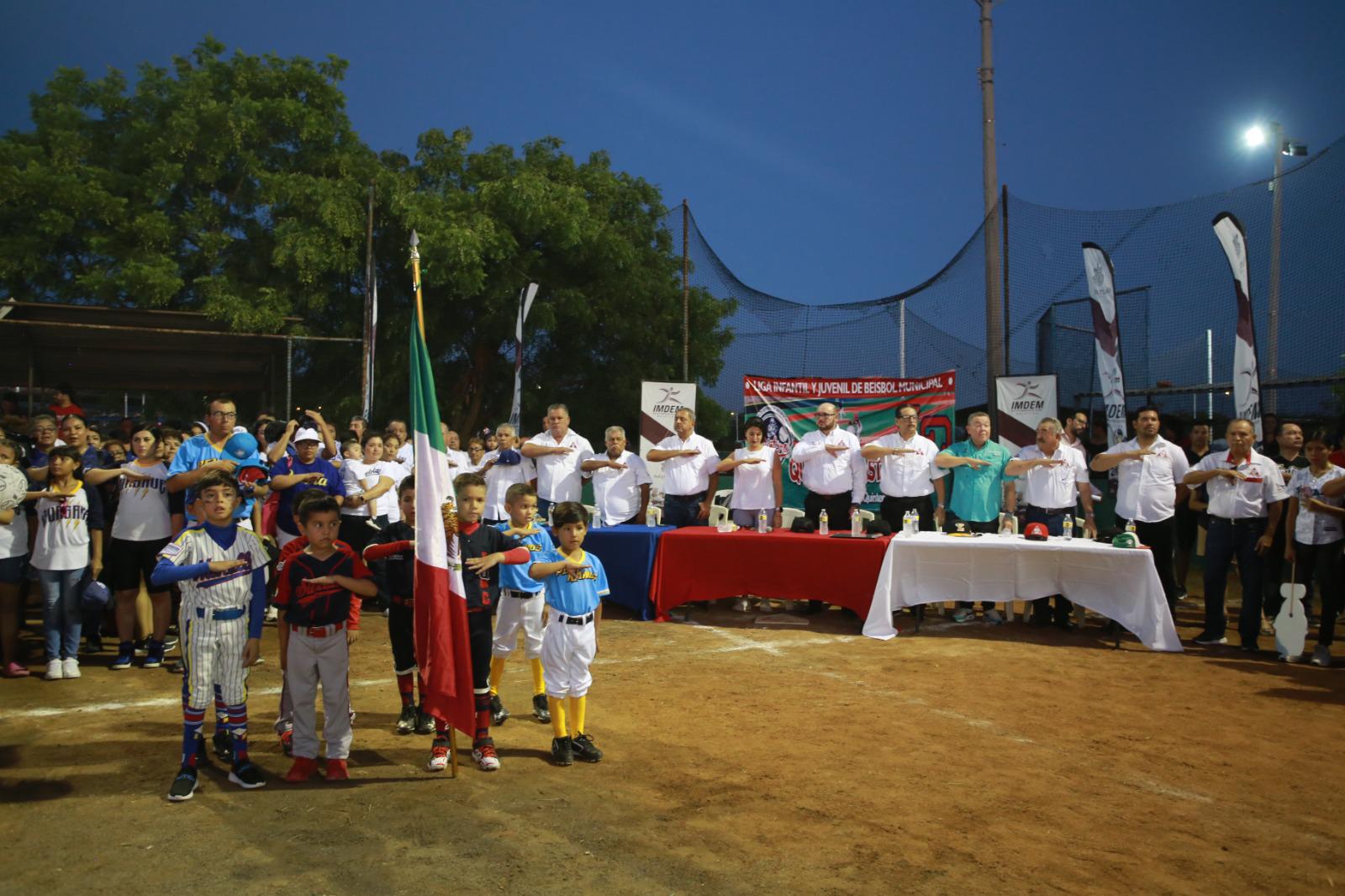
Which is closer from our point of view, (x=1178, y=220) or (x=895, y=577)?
(x=895, y=577)

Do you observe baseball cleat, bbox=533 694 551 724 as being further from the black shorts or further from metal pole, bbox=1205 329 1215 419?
metal pole, bbox=1205 329 1215 419

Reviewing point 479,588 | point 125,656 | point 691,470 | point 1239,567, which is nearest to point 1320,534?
point 1239,567

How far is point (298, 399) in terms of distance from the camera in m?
21.3

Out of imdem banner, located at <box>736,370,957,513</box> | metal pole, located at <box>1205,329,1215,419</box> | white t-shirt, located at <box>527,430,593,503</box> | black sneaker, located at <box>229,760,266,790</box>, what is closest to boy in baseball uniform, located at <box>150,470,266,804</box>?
black sneaker, located at <box>229,760,266,790</box>

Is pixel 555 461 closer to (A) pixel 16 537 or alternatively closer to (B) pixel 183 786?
(A) pixel 16 537

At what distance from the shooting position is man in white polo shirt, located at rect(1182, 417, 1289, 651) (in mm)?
8000

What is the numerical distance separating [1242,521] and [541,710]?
20.2 feet

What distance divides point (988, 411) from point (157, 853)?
10.1 metres

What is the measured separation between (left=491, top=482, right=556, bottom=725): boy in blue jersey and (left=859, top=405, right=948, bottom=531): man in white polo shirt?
475cm

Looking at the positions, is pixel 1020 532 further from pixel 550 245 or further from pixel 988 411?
pixel 550 245

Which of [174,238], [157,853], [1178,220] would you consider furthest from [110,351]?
[1178,220]

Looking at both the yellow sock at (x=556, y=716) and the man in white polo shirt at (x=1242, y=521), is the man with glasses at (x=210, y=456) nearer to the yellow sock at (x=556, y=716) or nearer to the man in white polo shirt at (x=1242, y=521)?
the yellow sock at (x=556, y=716)

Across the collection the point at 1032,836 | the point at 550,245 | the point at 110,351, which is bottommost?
the point at 1032,836

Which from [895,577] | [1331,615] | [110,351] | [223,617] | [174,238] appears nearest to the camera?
[223,617]
